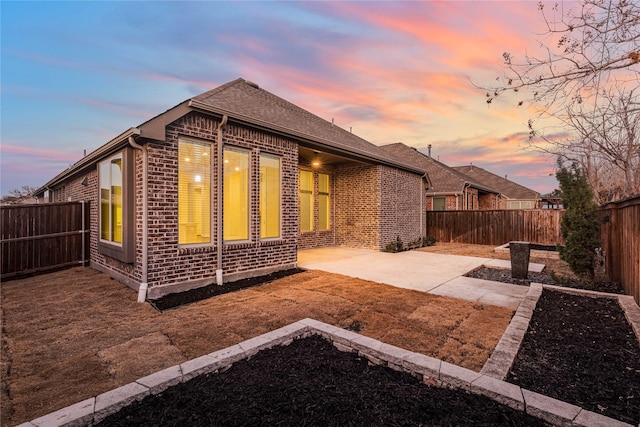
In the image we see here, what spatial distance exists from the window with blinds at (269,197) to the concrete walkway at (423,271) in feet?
4.91

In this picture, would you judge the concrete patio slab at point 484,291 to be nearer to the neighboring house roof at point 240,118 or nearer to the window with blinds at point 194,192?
the window with blinds at point 194,192

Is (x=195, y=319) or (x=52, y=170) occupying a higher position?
(x=52, y=170)

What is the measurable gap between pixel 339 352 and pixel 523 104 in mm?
3531

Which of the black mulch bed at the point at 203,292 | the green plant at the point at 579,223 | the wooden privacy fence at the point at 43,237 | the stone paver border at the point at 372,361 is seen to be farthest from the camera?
the wooden privacy fence at the point at 43,237

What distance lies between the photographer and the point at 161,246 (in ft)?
16.4

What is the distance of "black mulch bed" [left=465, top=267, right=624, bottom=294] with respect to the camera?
5.25 m

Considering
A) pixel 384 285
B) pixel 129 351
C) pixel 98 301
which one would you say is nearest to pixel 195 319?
pixel 129 351

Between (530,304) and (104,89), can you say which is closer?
(530,304)

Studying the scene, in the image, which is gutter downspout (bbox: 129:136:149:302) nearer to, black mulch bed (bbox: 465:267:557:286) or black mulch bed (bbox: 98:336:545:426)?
black mulch bed (bbox: 98:336:545:426)

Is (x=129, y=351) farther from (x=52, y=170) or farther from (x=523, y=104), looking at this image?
(x=52, y=170)

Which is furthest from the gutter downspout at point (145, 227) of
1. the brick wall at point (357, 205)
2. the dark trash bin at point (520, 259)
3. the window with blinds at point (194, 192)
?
the brick wall at point (357, 205)

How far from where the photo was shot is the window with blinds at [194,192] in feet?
17.4

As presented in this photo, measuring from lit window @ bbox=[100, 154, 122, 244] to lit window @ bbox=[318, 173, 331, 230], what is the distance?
6.84 m

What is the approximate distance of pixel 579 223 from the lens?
5289mm
